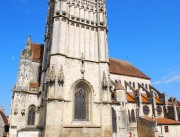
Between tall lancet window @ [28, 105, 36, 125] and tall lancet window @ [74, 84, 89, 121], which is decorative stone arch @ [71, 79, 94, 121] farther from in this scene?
tall lancet window @ [28, 105, 36, 125]

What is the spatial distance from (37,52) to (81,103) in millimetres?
11661

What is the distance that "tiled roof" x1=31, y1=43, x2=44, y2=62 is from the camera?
84.6 ft

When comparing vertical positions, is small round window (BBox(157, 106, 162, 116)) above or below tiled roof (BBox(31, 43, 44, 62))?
below

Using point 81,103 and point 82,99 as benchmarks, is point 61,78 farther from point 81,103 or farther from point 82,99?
point 81,103

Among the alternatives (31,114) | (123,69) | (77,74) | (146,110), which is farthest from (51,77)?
(123,69)

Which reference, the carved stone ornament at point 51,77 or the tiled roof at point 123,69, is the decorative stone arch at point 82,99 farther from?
the tiled roof at point 123,69

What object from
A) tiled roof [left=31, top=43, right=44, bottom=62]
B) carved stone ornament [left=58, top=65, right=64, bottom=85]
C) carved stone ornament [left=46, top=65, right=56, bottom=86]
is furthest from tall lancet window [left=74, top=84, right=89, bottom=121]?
tiled roof [left=31, top=43, right=44, bottom=62]

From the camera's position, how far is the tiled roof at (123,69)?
32.8 meters

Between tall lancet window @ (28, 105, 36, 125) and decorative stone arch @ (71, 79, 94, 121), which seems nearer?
decorative stone arch @ (71, 79, 94, 121)

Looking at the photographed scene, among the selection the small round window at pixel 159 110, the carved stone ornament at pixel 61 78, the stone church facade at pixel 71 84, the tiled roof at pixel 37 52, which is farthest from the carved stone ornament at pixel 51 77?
the small round window at pixel 159 110

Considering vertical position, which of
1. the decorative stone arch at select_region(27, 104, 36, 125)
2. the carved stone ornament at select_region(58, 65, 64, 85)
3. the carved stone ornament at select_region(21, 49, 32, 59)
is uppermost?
the carved stone ornament at select_region(21, 49, 32, 59)

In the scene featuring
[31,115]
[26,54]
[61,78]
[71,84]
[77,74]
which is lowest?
[31,115]

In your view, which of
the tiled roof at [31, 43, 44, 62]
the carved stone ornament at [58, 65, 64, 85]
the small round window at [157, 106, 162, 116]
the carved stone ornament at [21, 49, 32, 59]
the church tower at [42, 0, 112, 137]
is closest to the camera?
the church tower at [42, 0, 112, 137]

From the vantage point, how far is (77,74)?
67.5 feet
